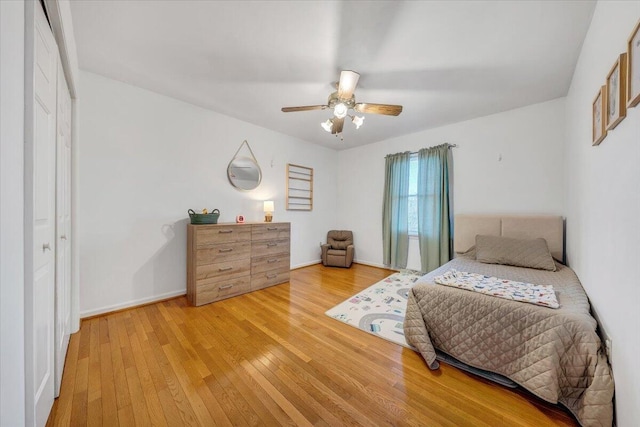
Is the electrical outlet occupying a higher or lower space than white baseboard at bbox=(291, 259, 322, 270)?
higher

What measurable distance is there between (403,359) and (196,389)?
4.69ft

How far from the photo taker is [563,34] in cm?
171

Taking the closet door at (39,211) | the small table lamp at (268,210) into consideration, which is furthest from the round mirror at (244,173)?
the closet door at (39,211)

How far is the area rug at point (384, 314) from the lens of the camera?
1.64m

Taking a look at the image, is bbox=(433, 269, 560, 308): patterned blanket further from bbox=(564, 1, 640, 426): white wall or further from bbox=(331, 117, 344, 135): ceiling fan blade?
bbox=(331, 117, 344, 135): ceiling fan blade

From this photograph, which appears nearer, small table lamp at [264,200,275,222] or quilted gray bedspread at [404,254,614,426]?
quilted gray bedspread at [404,254,614,426]

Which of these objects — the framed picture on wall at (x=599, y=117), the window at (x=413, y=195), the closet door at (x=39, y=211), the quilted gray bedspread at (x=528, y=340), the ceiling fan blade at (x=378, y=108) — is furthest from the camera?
the window at (x=413, y=195)

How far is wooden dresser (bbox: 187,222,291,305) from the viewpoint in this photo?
103 inches

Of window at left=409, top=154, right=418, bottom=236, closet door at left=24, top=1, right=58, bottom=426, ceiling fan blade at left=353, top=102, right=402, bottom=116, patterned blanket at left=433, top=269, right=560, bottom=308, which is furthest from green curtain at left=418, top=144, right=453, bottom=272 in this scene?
closet door at left=24, top=1, right=58, bottom=426

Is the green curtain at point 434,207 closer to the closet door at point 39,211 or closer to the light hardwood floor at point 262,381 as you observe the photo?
the light hardwood floor at point 262,381

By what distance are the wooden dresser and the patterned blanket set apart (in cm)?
222

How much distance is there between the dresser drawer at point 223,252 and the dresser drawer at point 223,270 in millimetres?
50

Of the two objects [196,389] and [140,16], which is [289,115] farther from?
[196,389]

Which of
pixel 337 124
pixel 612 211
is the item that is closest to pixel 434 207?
pixel 337 124
